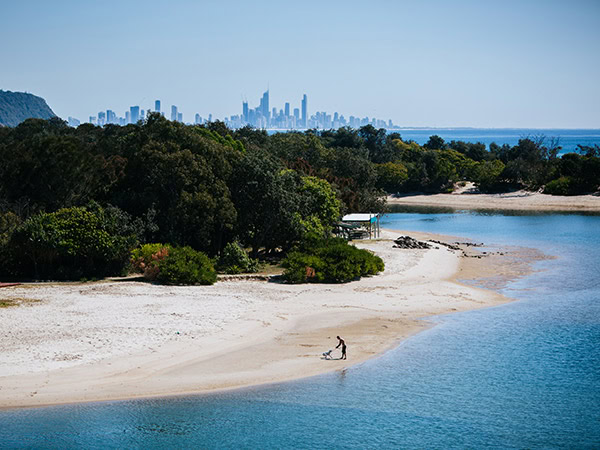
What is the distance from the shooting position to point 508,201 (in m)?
92.8

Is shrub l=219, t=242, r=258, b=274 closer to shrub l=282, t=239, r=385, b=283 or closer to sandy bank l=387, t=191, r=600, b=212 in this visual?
shrub l=282, t=239, r=385, b=283

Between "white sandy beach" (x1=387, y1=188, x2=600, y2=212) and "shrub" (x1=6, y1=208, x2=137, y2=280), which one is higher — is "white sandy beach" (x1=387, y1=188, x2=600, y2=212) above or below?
below

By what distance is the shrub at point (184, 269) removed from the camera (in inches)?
1335

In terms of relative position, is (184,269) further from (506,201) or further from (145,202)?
(506,201)

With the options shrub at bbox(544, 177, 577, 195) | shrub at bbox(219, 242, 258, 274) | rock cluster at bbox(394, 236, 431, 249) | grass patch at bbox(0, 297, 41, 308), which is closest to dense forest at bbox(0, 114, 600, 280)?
shrub at bbox(219, 242, 258, 274)

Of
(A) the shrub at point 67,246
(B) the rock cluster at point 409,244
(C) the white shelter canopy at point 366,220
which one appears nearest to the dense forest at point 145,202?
(A) the shrub at point 67,246

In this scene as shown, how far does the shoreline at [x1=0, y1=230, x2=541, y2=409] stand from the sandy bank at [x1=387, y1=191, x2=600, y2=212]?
52.9 meters

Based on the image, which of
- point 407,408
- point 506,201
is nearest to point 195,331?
point 407,408

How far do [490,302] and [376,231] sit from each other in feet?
83.0

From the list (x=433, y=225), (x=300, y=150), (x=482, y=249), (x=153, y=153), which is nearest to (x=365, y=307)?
(x=153, y=153)

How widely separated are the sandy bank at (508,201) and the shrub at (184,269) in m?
63.1

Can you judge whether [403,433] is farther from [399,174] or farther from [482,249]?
[399,174]

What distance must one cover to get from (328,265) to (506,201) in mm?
63165

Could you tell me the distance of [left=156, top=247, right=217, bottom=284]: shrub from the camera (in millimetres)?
33906
